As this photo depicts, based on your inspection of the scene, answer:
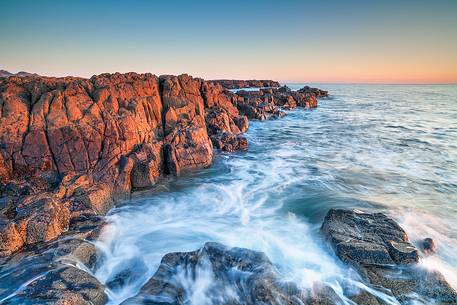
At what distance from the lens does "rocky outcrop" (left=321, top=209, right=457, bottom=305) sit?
19.6 ft

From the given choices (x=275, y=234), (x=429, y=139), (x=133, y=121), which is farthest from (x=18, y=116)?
(x=429, y=139)

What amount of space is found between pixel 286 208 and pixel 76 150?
860 cm

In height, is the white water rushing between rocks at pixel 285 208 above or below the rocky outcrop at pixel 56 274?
below

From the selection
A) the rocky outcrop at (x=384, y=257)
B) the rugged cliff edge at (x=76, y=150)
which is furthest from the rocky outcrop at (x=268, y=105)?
the rocky outcrop at (x=384, y=257)

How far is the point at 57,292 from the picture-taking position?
5.14 m

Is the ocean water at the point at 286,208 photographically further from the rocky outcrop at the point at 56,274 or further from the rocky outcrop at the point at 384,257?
the rocky outcrop at the point at 56,274

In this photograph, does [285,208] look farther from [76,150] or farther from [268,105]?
[268,105]

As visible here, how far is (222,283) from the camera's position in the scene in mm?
6047

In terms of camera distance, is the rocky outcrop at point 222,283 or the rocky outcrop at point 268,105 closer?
the rocky outcrop at point 222,283

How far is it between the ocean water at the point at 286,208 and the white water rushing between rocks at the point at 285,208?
0.03m

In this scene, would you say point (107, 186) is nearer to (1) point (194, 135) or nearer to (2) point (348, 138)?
(1) point (194, 135)

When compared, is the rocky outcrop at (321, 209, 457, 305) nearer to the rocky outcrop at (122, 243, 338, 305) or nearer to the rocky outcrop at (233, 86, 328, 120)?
the rocky outcrop at (122, 243, 338, 305)

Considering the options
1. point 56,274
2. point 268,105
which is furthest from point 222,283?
point 268,105

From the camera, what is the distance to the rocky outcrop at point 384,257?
19.6 feet
